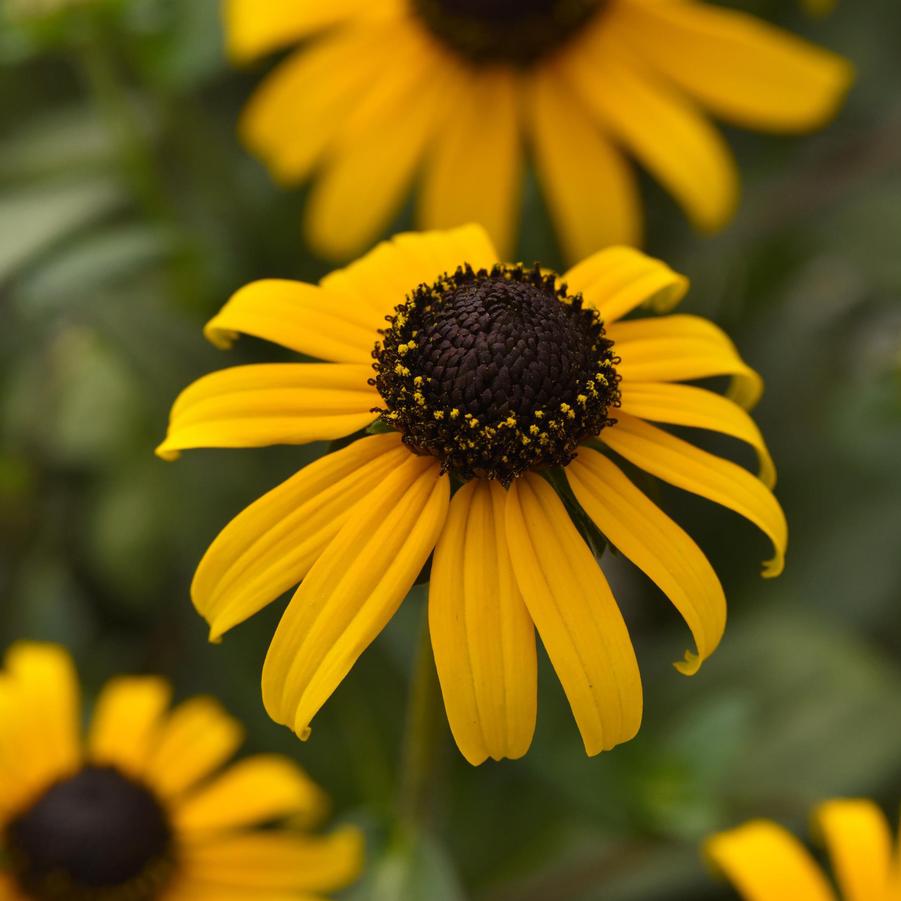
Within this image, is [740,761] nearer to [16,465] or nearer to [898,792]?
[898,792]

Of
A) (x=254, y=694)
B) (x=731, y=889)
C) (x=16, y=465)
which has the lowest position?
(x=731, y=889)

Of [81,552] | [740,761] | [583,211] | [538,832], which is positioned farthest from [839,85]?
[81,552]

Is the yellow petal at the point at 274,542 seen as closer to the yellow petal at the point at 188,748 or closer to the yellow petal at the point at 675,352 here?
the yellow petal at the point at 675,352

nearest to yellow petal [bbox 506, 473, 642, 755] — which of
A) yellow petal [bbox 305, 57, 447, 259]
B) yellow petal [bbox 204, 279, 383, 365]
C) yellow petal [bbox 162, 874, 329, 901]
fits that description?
yellow petal [bbox 204, 279, 383, 365]

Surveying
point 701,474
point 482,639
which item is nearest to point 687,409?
point 701,474

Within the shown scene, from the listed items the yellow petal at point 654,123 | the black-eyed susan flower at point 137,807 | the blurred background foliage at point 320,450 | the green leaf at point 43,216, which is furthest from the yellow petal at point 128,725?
the yellow petal at point 654,123

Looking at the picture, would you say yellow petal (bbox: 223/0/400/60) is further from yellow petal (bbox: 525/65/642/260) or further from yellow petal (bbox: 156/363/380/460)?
yellow petal (bbox: 156/363/380/460)

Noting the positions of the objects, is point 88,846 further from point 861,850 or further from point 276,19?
point 276,19

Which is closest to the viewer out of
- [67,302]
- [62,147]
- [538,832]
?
[67,302]
